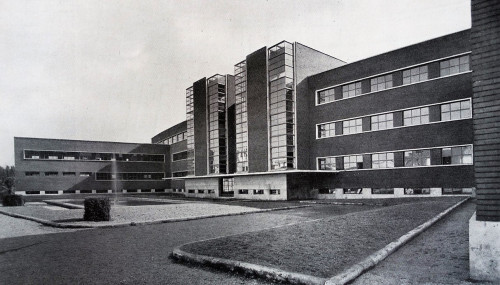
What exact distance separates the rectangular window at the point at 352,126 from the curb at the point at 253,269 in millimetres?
24692

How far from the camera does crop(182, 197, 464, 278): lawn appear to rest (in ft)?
19.7

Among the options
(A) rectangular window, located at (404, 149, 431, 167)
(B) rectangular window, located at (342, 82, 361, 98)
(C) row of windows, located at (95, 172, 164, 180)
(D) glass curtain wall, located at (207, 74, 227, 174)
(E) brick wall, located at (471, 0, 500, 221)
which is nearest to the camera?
(E) brick wall, located at (471, 0, 500, 221)

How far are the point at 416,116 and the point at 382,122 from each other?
2.74 m

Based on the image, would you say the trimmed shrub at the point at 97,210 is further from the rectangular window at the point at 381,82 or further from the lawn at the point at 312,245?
the rectangular window at the point at 381,82

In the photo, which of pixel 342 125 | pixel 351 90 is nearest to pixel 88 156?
pixel 342 125

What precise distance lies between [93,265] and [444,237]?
8.50m

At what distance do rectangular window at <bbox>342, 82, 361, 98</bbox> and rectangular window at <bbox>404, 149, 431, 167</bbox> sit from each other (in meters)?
6.99

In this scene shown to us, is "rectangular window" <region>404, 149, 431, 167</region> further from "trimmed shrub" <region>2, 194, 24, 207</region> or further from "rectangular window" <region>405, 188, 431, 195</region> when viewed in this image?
"trimmed shrub" <region>2, 194, 24, 207</region>

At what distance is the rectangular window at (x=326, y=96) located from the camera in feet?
103

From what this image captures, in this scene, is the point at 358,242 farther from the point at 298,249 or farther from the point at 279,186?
the point at 279,186

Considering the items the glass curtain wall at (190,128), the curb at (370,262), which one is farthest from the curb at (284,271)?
the glass curtain wall at (190,128)

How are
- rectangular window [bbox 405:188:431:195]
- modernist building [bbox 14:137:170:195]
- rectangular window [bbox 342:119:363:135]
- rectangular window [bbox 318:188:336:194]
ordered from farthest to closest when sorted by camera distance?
modernist building [bbox 14:137:170:195] < rectangular window [bbox 318:188:336:194] < rectangular window [bbox 342:119:363:135] < rectangular window [bbox 405:188:431:195]

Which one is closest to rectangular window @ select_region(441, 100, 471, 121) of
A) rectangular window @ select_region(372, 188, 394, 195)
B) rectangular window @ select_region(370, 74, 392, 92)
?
rectangular window @ select_region(370, 74, 392, 92)

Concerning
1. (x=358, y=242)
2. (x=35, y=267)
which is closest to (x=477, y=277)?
(x=358, y=242)
